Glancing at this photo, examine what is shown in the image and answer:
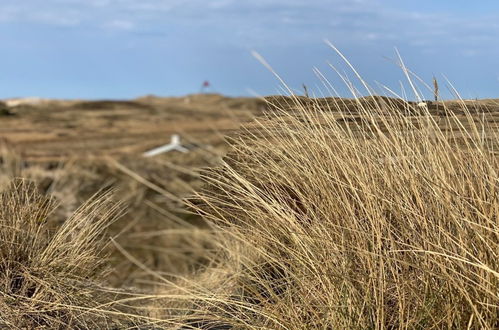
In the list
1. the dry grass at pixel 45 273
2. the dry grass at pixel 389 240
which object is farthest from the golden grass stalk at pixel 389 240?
the dry grass at pixel 45 273

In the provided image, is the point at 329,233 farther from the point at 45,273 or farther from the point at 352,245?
the point at 45,273

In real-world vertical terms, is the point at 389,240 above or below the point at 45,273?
above

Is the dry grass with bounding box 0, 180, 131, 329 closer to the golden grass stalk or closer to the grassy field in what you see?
the grassy field

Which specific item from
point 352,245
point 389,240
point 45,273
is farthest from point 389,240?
point 45,273

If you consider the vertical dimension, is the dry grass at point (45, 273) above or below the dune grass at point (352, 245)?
below

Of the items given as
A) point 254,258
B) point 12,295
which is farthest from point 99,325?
point 254,258

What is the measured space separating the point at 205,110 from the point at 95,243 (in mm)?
10950

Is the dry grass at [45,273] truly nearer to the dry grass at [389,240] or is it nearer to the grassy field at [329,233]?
the grassy field at [329,233]

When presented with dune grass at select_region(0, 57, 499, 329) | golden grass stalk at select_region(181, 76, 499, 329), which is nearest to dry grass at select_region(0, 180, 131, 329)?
dune grass at select_region(0, 57, 499, 329)

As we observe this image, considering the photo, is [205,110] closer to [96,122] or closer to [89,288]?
[96,122]

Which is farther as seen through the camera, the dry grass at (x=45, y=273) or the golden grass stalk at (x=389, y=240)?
the dry grass at (x=45, y=273)

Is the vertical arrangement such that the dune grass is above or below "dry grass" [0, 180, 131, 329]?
above

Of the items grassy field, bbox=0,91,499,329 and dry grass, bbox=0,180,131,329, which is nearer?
grassy field, bbox=0,91,499,329

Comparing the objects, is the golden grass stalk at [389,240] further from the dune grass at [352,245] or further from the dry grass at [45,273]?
the dry grass at [45,273]
